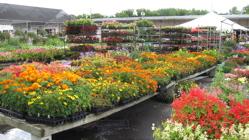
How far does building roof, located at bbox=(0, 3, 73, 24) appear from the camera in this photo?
2966 centimetres

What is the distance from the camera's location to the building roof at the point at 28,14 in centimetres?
2966

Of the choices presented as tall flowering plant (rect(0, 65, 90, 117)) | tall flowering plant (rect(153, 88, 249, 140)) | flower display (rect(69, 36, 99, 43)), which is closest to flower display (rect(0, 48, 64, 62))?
flower display (rect(69, 36, 99, 43))

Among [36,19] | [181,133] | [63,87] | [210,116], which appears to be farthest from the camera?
[36,19]

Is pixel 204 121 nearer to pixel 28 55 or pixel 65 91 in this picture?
pixel 65 91

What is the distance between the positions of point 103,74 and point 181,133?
11.0 ft

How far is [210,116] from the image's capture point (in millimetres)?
3234

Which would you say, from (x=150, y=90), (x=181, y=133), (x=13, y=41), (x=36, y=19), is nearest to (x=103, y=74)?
(x=150, y=90)

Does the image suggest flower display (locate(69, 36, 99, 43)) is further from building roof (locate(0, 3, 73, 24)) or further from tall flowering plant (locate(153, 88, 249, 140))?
building roof (locate(0, 3, 73, 24))

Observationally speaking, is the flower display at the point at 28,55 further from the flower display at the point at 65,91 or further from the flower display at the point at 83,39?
the flower display at the point at 65,91

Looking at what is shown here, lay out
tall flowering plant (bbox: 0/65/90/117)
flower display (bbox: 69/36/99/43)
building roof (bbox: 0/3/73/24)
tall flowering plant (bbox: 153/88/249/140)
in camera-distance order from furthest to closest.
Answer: building roof (bbox: 0/3/73/24), flower display (bbox: 69/36/99/43), tall flowering plant (bbox: 0/65/90/117), tall flowering plant (bbox: 153/88/249/140)

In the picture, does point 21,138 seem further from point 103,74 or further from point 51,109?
point 103,74

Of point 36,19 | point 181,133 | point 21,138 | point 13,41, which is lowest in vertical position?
point 21,138

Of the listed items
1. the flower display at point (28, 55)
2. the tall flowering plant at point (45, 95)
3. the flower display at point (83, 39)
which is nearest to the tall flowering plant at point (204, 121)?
the tall flowering plant at point (45, 95)

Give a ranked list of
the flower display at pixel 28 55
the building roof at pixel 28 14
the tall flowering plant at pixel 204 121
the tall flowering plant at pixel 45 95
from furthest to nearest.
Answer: the building roof at pixel 28 14, the flower display at pixel 28 55, the tall flowering plant at pixel 45 95, the tall flowering plant at pixel 204 121
